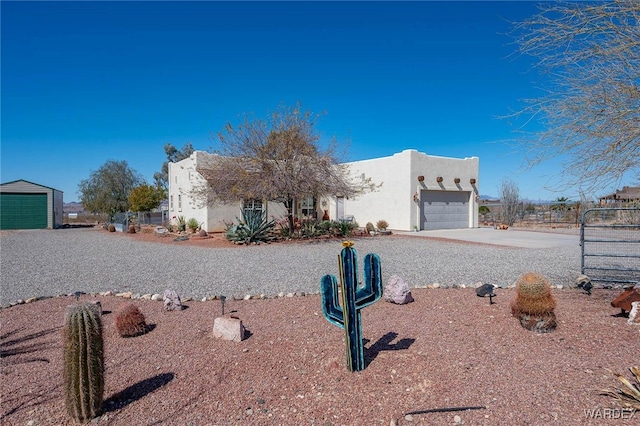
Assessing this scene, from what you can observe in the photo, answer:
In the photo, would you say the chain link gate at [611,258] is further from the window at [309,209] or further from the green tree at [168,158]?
the green tree at [168,158]

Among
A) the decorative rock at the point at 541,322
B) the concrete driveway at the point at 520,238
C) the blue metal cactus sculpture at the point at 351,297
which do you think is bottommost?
the decorative rock at the point at 541,322

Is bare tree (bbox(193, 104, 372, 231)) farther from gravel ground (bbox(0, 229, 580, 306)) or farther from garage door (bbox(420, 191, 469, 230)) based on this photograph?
garage door (bbox(420, 191, 469, 230))

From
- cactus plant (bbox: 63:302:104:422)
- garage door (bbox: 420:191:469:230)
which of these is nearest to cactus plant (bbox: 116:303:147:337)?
cactus plant (bbox: 63:302:104:422)

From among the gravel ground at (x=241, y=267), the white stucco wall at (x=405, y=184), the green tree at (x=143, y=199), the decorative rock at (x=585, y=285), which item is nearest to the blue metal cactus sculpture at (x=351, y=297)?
the gravel ground at (x=241, y=267)

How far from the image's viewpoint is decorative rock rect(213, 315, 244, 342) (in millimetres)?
4754

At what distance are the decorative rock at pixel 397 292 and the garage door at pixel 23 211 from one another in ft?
103

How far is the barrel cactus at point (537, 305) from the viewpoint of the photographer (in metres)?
4.73

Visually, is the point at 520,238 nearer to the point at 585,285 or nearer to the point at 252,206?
the point at 585,285

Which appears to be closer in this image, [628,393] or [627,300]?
[628,393]

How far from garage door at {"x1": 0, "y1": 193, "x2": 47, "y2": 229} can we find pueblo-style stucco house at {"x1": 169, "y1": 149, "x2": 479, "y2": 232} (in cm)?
1084

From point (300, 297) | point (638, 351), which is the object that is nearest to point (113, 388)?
point (300, 297)

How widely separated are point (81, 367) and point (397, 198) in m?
21.2

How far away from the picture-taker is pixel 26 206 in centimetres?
2867

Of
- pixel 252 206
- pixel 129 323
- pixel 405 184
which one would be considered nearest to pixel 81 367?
pixel 129 323
